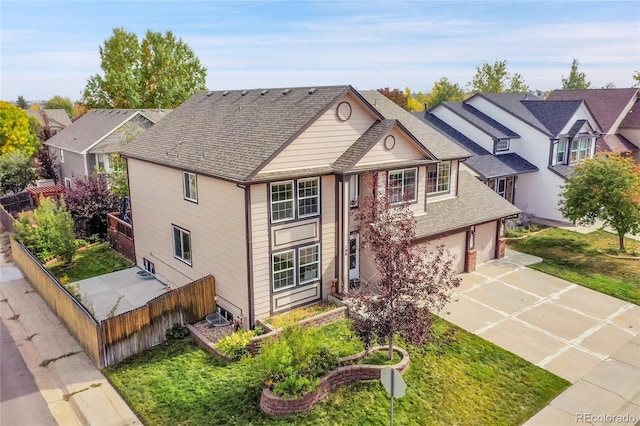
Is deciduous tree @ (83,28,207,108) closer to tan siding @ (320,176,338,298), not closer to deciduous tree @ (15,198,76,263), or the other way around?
deciduous tree @ (15,198,76,263)

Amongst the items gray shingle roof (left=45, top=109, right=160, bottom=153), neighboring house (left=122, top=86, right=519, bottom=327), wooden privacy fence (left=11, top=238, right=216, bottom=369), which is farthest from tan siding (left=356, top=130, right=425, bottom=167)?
gray shingle roof (left=45, top=109, right=160, bottom=153)

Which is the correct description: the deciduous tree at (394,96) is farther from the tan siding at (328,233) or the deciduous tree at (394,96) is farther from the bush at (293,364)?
the bush at (293,364)

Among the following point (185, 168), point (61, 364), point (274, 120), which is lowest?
point (61, 364)

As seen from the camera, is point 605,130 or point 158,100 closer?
point 605,130

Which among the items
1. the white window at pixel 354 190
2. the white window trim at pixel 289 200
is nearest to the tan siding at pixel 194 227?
the white window trim at pixel 289 200

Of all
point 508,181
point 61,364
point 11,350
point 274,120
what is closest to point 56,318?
point 11,350

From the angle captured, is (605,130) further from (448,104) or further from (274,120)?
(274,120)

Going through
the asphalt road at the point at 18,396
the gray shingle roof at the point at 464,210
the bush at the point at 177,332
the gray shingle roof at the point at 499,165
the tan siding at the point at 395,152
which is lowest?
the asphalt road at the point at 18,396
